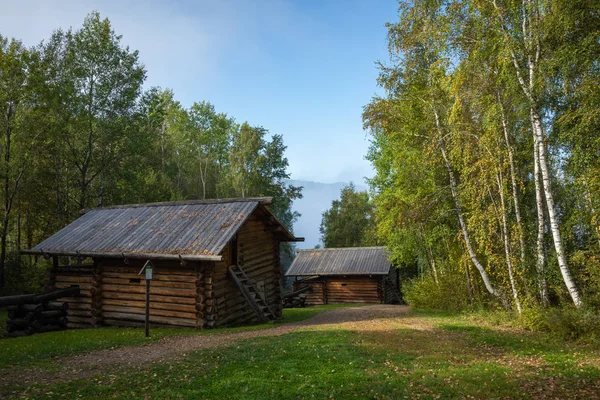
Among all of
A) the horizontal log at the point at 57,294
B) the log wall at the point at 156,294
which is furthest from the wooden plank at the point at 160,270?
the horizontal log at the point at 57,294

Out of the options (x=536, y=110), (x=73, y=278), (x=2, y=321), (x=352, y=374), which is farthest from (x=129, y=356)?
(x=536, y=110)

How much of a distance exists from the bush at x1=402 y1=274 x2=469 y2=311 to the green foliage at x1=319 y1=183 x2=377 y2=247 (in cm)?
3156

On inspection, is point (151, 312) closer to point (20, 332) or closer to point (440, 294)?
point (20, 332)

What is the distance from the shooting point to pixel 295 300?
29.8 meters

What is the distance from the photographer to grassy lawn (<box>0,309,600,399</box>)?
24.4 feet

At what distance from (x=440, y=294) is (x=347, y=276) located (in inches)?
486

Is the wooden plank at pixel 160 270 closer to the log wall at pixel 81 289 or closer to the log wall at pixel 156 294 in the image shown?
the log wall at pixel 156 294

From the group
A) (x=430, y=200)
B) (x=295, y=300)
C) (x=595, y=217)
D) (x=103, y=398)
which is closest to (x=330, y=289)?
(x=295, y=300)

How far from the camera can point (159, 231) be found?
57.2ft

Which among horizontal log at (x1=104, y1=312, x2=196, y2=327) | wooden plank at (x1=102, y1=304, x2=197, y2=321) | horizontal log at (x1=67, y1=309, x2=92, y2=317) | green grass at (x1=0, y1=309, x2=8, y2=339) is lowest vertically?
green grass at (x1=0, y1=309, x2=8, y2=339)

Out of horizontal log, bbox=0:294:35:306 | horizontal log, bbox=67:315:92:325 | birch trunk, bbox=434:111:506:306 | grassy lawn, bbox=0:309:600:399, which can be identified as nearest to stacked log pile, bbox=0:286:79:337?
horizontal log, bbox=0:294:35:306

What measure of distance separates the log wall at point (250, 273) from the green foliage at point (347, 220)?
35119 millimetres

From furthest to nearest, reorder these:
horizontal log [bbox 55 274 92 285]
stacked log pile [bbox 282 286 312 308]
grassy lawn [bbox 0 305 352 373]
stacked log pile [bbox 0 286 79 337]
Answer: stacked log pile [bbox 282 286 312 308] < horizontal log [bbox 55 274 92 285] < stacked log pile [bbox 0 286 79 337] < grassy lawn [bbox 0 305 352 373]

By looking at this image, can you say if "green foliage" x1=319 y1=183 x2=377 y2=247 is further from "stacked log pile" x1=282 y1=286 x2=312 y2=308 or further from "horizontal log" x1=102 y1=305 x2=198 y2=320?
"horizontal log" x1=102 y1=305 x2=198 y2=320
